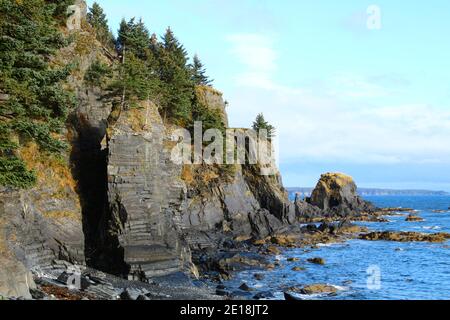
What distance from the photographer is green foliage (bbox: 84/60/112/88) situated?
44469mm

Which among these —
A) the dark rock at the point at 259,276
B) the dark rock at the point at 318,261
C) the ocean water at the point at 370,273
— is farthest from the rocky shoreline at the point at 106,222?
the dark rock at the point at 318,261

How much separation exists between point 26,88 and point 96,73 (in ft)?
59.2

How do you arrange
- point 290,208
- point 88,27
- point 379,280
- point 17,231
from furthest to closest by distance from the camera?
point 290,208 < point 88,27 < point 379,280 < point 17,231

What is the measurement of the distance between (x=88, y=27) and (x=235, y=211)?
108ft

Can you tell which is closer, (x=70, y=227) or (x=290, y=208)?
(x=70, y=227)

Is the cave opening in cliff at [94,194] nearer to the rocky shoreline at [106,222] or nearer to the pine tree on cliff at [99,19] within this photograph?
the rocky shoreline at [106,222]

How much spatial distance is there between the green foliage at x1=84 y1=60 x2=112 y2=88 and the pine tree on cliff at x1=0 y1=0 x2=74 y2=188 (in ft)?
24.1

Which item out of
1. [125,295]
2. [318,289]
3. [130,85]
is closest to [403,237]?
[318,289]

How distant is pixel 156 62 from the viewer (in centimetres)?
6362

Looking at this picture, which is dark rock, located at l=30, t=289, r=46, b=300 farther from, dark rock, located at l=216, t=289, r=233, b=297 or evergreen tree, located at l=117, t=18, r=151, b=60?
evergreen tree, located at l=117, t=18, r=151, b=60

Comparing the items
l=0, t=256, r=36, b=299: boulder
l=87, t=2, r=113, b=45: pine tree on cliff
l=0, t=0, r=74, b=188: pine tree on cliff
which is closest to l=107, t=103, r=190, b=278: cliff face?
l=0, t=0, r=74, b=188: pine tree on cliff

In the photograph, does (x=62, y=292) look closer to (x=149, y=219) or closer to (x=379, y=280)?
(x=149, y=219)

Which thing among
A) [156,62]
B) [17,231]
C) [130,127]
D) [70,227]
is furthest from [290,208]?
[17,231]
